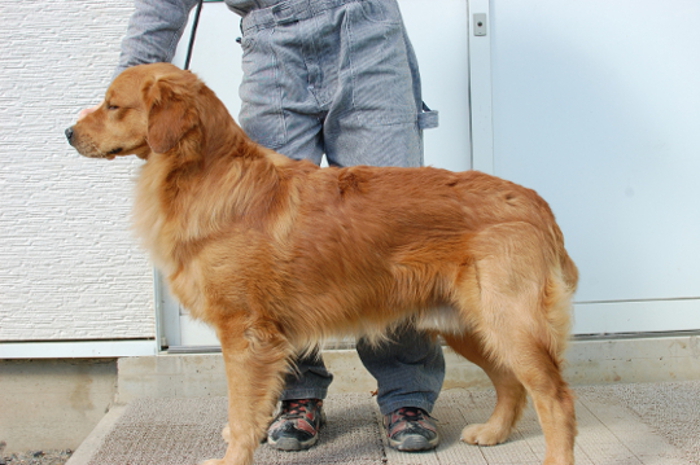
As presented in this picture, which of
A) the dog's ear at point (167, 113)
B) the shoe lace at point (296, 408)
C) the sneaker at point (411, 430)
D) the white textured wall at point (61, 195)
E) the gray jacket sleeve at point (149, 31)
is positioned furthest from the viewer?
the white textured wall at point (61, 195)

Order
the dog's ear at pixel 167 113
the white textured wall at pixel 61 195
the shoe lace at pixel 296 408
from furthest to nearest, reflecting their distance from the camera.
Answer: the white textured wall at pixel 61 195, the shoe lace at pixel 296 408, the dog's ear at pixel 167 113

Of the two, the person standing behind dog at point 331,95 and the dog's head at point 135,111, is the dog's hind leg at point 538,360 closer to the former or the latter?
the person standing behind dog at point 331,95

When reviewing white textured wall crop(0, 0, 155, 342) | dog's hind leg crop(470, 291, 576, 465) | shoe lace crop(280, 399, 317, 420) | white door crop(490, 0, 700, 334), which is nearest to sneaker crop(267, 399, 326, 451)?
shoe lace crop(280, 399, 317, 420)

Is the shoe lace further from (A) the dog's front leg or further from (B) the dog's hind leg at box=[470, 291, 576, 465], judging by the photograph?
(B) the dog's hind leg at box=[470, 291, 576, 465]

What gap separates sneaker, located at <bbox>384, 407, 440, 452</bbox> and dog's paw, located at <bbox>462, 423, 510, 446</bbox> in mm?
149

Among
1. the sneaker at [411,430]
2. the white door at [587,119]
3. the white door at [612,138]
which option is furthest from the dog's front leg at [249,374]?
the white door at [612,138]

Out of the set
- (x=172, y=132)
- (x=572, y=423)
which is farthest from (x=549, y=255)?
(x=172, y=132)

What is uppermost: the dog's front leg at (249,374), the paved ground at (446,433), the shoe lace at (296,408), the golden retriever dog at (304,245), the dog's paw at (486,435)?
the golden retriever dog at (304,245)

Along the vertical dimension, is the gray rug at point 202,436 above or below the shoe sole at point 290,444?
below

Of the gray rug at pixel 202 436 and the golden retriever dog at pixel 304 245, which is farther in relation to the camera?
the gray rug at pixel 202 436

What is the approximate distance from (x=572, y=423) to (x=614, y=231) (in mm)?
1753

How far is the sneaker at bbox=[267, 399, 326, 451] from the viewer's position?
2793mm

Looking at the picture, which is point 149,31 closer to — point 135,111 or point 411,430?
point 135,111

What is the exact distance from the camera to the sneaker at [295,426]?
2.79 meters
